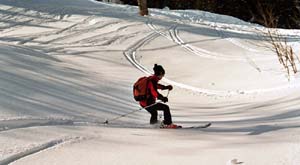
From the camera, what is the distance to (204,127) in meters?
8.24

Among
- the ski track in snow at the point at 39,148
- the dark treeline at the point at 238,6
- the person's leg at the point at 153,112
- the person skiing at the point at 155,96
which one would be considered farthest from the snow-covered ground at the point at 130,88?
the dark treeline at the point at 238,6

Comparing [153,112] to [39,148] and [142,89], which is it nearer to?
[142,89]

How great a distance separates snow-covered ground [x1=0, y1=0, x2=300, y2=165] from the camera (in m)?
6.07

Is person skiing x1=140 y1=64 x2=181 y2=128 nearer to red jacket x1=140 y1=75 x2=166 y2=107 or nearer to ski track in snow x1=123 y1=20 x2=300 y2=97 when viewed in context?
red jacket x1=140 y1=75 x2=166 y2=107

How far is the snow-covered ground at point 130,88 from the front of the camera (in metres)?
6.07

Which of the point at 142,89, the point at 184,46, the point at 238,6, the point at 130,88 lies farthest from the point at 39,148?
the point at 238,6

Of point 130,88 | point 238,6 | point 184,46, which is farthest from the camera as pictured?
point 238,6

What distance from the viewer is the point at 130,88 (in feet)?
44.1

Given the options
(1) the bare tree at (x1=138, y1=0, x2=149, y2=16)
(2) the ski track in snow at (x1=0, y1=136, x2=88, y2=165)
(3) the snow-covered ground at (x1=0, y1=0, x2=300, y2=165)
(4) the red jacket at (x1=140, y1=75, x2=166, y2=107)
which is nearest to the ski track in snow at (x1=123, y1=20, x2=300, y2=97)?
(3) the snow-covered ground at (x1=0, y1=0, x2=300, y2=165)

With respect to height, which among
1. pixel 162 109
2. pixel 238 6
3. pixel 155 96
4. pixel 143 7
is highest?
pixel 238 6

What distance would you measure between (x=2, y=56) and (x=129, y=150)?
24.2ft

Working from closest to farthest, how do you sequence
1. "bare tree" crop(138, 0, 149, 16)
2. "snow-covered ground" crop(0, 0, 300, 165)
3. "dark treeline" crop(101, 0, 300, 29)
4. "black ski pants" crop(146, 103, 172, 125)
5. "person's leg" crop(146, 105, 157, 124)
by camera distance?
"snow-covered ground" crop(0, 0, 300, 165) < "black ski pants" crop(146, 103, 172, 125) < "person's leg" crop(146, 105, 157, 124) < "bare tree" crop(138, 0, 149, 16) < "dark treeline" crop(101, 0, 300, 29)

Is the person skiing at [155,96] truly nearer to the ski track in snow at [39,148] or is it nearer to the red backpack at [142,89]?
the red backpack at [142,89]

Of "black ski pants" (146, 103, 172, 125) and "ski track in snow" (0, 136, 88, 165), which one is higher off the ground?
"black ski pants" (146, 103, 172, 125)
